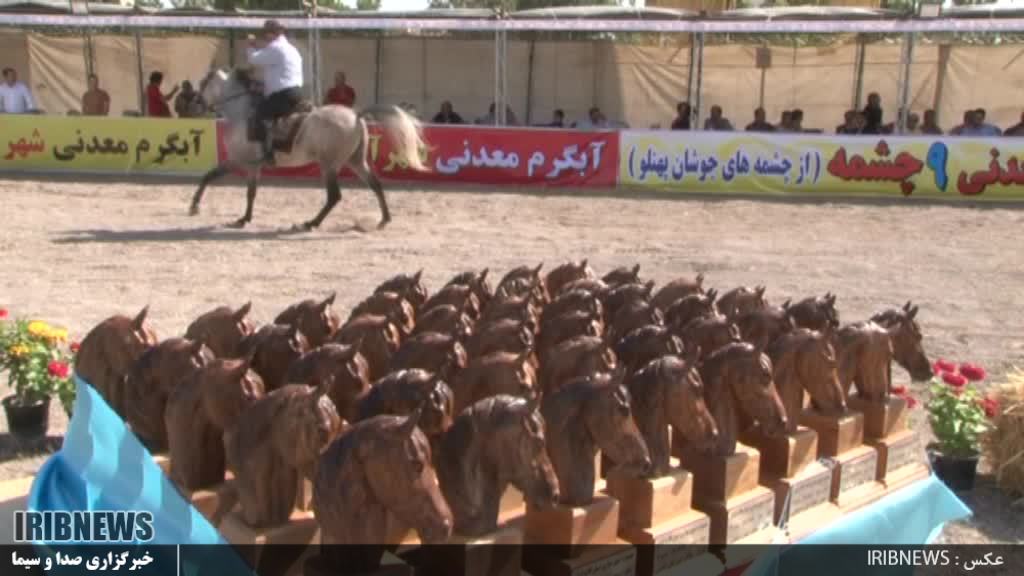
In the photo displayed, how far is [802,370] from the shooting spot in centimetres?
326

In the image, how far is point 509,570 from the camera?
2.48 meters

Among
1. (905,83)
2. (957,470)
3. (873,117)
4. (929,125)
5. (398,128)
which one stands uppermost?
(905,83)

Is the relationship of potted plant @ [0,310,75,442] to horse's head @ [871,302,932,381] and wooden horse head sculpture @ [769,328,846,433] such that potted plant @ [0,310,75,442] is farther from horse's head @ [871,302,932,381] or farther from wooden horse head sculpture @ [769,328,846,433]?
horse's head @ [871,302,932,381]

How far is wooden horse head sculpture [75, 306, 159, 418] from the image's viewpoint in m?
3.20

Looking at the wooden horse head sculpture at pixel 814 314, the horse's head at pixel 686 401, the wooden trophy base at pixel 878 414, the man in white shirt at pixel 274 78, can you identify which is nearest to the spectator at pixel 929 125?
the man in white shirt at pixel 274 78

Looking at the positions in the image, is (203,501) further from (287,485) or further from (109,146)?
(109,146)

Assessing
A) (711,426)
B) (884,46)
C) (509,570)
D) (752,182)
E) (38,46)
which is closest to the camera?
(509,570)

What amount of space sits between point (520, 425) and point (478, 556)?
35 centimetres

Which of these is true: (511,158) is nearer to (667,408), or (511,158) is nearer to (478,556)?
(667,408)

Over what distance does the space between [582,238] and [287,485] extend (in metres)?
8.22

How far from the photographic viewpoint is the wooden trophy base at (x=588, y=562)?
2520 mm

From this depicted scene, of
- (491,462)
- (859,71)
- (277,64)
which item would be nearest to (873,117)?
(859,71)

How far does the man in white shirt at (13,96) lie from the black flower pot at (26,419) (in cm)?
1342

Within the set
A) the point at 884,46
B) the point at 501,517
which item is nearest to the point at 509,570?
the point at 501,517
